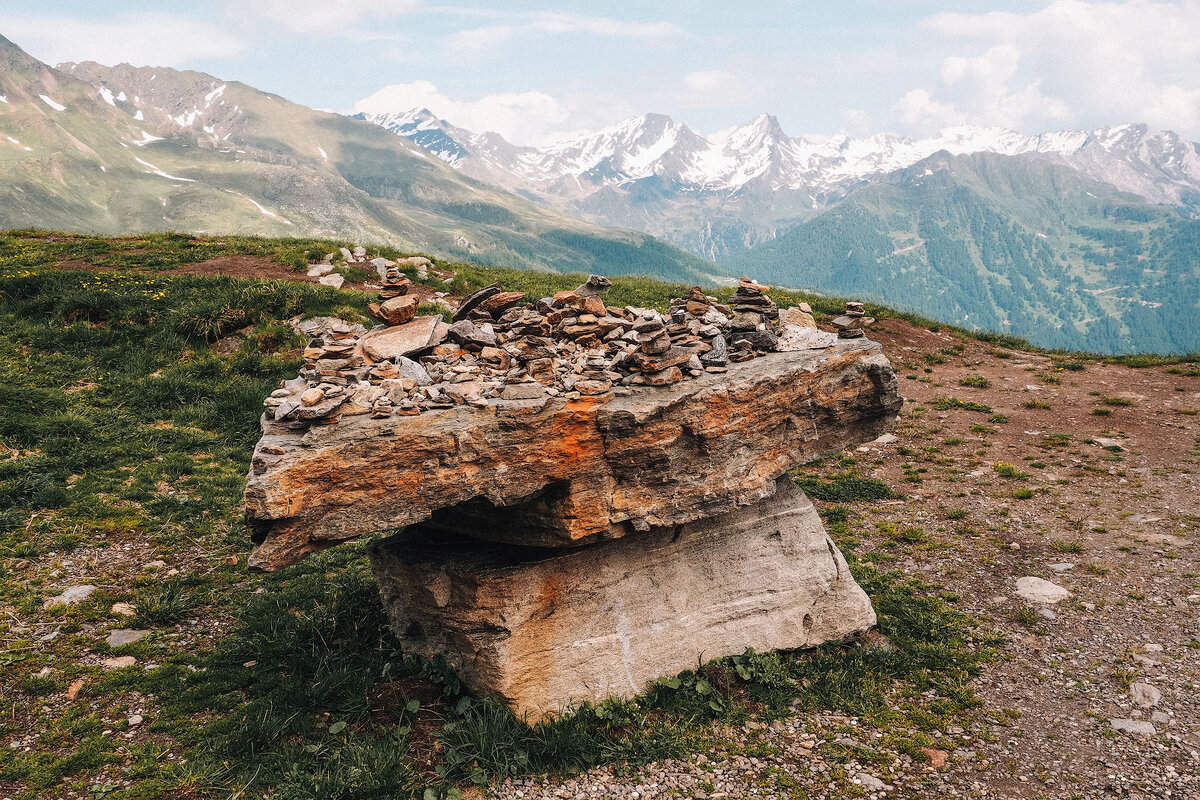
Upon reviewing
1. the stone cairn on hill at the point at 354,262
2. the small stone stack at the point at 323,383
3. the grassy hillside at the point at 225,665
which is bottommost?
the grassy hillside at the point at 225,665

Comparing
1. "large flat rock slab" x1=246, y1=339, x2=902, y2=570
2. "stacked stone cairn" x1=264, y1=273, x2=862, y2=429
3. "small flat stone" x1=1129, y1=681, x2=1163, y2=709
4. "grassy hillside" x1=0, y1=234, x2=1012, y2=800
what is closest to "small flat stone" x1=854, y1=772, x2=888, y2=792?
"grassy hillside" x1=0, y1=234, x2=1012, y2=800

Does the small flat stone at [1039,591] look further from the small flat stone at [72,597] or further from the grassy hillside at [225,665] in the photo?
the small flat stone at [72,597]

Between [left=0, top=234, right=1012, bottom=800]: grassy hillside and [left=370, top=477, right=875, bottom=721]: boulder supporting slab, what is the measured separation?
352mm

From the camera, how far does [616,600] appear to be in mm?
8773

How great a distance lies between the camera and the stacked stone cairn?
7484 millimetres

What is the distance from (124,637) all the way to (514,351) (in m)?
7.08

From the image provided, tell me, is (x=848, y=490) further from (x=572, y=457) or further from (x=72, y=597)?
(x=72, y=597)

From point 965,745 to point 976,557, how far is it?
5371 millimetres

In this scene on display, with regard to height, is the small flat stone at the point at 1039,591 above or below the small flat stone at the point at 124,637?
above

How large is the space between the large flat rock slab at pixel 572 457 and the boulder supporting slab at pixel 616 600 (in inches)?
24.8

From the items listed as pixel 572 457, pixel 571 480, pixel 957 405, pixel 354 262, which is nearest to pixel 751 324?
pixel 572 457

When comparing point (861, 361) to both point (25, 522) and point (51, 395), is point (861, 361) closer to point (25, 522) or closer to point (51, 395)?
point (25, 522)

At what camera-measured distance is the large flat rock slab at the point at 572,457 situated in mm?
6535

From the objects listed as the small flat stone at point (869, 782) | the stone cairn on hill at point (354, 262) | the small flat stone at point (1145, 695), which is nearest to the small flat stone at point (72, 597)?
the small flat stone at point (869, 782)
